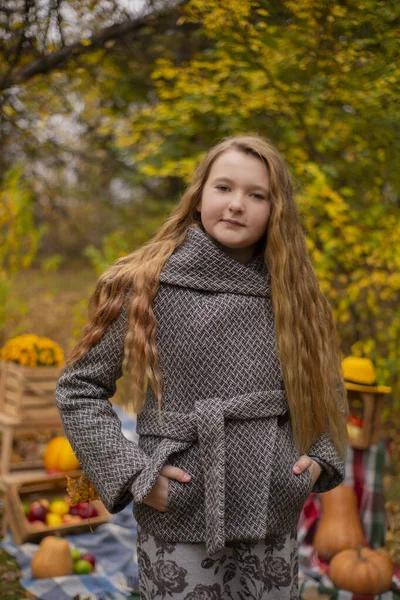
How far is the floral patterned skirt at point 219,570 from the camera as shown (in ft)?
5.85

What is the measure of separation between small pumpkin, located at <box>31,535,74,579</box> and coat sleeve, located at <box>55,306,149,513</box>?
1492 millimetres

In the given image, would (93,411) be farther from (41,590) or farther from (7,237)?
(7,237)

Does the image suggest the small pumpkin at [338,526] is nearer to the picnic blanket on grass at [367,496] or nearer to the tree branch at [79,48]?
the picnic blanket on grass at [367,496]

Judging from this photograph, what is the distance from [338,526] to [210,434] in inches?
76.4

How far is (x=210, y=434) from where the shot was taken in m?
1.76

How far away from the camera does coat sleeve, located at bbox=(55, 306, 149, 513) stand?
177cm

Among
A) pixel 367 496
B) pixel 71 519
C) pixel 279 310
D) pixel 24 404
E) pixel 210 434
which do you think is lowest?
pixel 71 519

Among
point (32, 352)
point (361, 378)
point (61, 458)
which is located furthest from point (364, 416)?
point (32, 352)

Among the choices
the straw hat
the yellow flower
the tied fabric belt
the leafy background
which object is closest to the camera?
the tied fabric belt

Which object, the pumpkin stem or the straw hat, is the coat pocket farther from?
the straw hat

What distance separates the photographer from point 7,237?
5266 millimetres

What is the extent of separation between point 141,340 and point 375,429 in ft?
6.95

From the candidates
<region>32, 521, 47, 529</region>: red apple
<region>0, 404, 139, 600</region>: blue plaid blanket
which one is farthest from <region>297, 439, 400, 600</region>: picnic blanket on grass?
<region>32, 521, 47, 529</region>: red apple

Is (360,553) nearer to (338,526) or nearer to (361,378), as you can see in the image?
(338,526)
